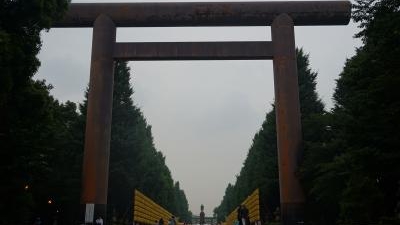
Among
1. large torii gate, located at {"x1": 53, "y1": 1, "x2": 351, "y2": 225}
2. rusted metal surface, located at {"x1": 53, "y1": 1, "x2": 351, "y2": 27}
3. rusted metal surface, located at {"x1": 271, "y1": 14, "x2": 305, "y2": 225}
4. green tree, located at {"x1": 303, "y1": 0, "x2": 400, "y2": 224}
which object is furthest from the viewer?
rusted metal surface, located at {"x1": 53, "y1": 1, "x2": 351, "y2": 27}

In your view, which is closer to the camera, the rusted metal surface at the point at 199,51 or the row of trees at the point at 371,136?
the row of trees at the point at 371,136

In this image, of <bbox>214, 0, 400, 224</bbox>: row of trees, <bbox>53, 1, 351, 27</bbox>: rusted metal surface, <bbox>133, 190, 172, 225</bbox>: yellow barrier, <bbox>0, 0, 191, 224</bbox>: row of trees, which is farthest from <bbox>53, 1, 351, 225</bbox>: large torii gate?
<bbox>214, 0, 400, 224</bbox>: row of trees

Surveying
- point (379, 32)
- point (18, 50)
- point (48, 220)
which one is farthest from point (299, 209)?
point (48, 220)

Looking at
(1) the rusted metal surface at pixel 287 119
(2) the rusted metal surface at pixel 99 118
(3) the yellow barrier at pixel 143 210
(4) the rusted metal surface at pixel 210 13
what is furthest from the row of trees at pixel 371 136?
(2) the rusted metal surface at pixel 99 118

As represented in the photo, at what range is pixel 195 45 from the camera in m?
25.8

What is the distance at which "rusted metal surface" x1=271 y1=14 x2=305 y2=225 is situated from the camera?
23969 millimetres

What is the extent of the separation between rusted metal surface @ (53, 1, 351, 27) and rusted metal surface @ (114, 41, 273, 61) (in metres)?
1.25

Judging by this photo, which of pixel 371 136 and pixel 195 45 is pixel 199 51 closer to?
pixel 195 45

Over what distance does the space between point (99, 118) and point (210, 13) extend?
8120 millimetres

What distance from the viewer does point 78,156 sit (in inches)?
1184

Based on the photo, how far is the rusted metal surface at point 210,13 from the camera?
25.8 metres

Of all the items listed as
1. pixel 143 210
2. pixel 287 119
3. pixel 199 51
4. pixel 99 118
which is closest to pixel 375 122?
pixel 287 119

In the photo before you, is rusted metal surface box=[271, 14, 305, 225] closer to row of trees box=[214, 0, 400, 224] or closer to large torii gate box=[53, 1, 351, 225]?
large torii gate box=[53, 1, 351, 225]

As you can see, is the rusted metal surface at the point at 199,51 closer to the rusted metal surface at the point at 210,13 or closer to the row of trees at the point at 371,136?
the rusted metal surface at the point at 210,13
